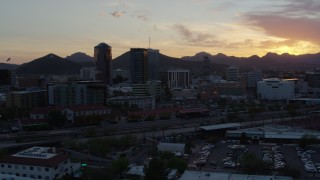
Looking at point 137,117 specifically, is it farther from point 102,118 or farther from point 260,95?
point 260,95

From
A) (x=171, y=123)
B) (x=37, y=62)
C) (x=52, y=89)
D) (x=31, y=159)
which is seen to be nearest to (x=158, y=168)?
(x=31, y=159)

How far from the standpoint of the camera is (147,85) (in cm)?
2523

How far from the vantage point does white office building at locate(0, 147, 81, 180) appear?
7750 mm

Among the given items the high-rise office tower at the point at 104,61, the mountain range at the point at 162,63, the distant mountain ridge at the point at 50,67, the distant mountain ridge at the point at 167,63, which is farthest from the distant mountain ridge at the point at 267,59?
the high-rise office tower at the point at 104,61

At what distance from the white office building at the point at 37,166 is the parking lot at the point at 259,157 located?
2694 millimetres

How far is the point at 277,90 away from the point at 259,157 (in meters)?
18.8

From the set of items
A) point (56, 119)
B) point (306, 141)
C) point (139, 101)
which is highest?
point (139, 101)

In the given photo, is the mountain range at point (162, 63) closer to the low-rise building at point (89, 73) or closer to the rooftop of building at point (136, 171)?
the low-rise building at point (89, 73)

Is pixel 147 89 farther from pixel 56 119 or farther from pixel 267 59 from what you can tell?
pixel 267 59

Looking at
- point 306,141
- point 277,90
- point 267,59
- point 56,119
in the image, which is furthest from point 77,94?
point 267,59

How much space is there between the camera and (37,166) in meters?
7.77

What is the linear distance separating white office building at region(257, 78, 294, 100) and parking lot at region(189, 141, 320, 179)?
1654 cm

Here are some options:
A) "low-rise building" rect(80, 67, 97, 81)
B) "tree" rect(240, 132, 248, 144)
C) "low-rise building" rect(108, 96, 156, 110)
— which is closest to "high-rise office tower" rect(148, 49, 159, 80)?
"low-rise building" rect(80, 67, 97, 81)

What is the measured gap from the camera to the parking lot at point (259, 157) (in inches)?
344
